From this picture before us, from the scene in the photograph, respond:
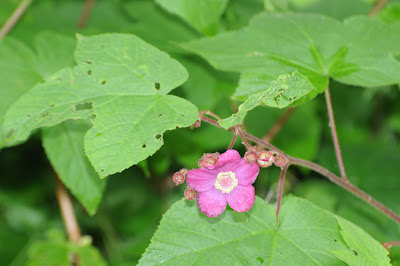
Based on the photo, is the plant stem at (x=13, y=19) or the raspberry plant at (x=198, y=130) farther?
the plant stem at (x=13, y=19)

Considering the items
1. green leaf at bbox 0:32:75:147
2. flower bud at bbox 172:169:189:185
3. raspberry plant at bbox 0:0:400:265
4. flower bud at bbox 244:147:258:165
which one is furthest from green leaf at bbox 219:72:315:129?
green leaf at bbox 0:32:75:147

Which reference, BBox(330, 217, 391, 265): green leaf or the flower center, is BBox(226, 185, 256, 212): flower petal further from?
BBox(330, 217, 391, 265): green leaf

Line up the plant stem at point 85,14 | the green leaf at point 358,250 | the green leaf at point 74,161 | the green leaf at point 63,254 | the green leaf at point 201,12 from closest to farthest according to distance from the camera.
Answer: the green leaf at point 358,250 < the green leaf at point 74,161 < the green leaf at point 201,12 < the green leaf at point 63,254 < the plant stem at point 85,14

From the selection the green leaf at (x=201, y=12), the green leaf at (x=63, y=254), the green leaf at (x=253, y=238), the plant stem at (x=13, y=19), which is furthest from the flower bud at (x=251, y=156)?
the plant stem at (x=13, y=19)

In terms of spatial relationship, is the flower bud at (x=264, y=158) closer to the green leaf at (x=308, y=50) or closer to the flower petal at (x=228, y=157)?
the flower petal at (x=228, y=157)

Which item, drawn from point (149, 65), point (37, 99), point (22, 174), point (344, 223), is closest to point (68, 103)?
point (37, 99)

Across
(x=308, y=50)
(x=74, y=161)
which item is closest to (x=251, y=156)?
(x=308, y=50)
